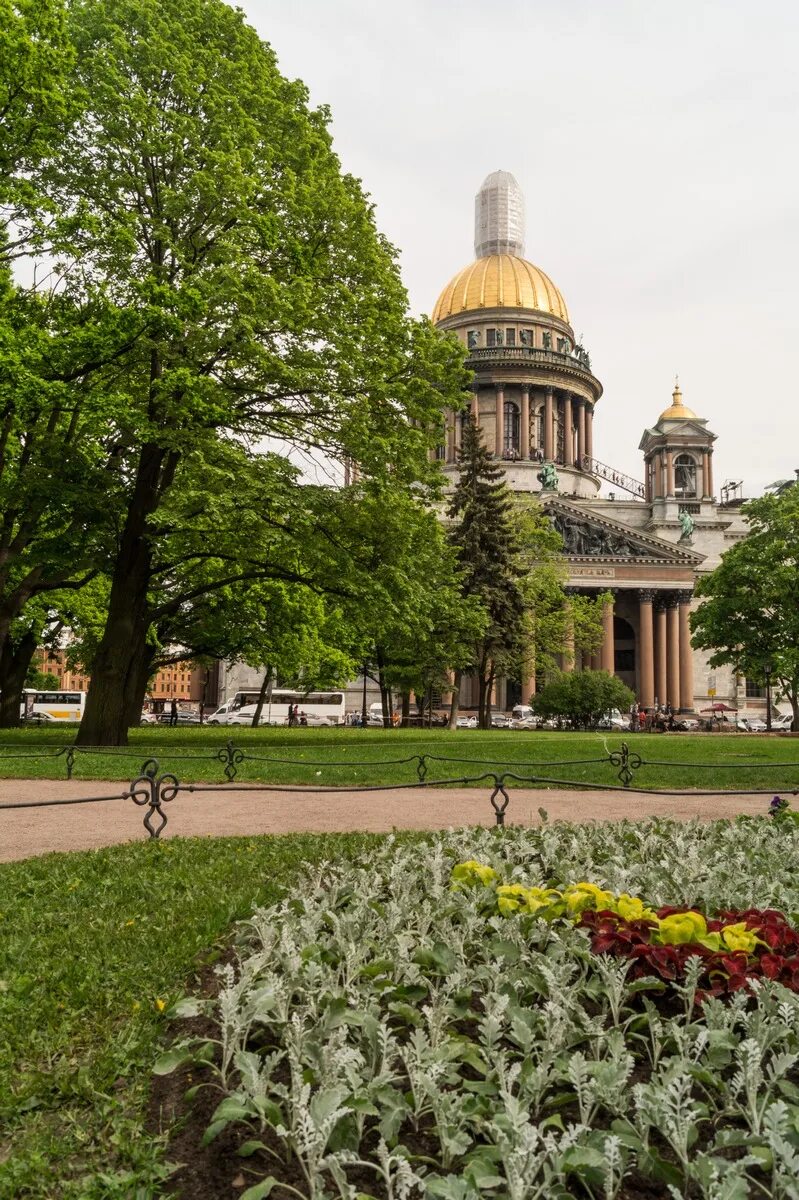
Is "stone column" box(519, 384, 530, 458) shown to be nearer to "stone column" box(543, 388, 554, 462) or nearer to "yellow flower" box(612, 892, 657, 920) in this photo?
"stone column" box(543, 388, 554, 462)

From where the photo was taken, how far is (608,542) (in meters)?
77.8

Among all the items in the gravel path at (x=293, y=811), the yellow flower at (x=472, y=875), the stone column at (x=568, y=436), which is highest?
the stone column at (x=568, y=436)

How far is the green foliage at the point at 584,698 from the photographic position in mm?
49344

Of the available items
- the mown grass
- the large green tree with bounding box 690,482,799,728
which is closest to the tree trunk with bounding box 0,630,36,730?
the large green tree with bounding box 690,482,799,728

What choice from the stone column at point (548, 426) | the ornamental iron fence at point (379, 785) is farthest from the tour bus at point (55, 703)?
the ornamental iron fence at point (379, 785)

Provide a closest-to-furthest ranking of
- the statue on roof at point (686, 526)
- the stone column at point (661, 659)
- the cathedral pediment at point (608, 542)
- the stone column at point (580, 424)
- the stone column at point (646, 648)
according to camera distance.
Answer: the cathedral pediment at point (608, 542) → the stone column at point (646, 648) → the stone column at point (661, 659) → the statue on roof at point (686, 526) → the stone column at point (580, 424)

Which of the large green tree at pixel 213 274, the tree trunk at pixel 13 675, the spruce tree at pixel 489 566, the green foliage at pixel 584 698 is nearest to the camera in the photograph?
the large green tree at pixel 213 274

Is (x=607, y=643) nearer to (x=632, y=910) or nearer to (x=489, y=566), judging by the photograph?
(x=489, y=566)

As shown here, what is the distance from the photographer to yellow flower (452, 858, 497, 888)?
21.8ft

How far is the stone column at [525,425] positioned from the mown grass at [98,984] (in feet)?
278

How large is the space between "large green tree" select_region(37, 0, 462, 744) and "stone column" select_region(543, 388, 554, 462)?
69345 millimetres

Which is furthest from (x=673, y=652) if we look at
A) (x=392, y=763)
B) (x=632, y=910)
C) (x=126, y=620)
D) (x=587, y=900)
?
(x=632, y=910)

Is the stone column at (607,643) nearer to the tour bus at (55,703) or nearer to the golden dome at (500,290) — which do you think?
the golden dome at (500,290)

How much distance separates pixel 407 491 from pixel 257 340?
15.8 feet
